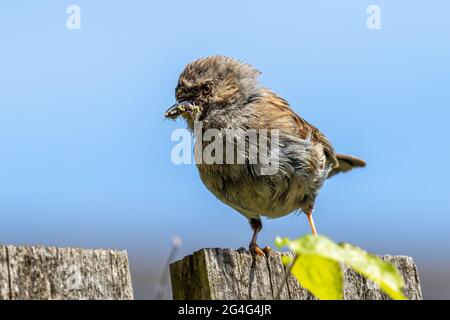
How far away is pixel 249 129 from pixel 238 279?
2384 millimetres

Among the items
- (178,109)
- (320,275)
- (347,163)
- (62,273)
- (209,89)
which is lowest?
(320,275)

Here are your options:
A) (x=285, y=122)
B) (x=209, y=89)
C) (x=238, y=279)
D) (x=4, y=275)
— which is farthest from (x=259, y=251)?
(x=209, y=89)

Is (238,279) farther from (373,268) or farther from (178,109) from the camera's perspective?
(178,109)

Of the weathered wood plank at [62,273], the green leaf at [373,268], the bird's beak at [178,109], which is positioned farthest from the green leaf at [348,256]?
the bird's beak at [178,109]

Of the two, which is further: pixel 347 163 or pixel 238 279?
pixel 347 163

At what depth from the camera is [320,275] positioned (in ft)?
7.03

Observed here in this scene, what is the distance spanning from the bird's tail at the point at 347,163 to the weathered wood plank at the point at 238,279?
149 inches

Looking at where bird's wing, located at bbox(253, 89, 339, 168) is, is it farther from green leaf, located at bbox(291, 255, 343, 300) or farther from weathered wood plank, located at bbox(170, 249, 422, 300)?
green leaf, located at bbox(291, 255, 343, 300)

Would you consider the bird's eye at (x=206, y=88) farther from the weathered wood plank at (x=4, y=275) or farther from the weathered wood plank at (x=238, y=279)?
the weathered wood plank at (x=4, y=275)

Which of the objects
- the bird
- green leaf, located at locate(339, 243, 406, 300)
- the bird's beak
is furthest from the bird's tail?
green leaf, located at locate(339, 243, 406, 300)

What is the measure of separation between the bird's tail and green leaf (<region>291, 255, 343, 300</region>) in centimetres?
487

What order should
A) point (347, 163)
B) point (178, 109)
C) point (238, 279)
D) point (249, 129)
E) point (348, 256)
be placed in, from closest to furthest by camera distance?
point (348, 256) < point (238, 279) < point (249, 129) < point (178, 109) < point (347, 163)

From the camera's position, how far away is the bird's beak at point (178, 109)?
5578mm

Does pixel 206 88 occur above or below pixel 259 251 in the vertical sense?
above
